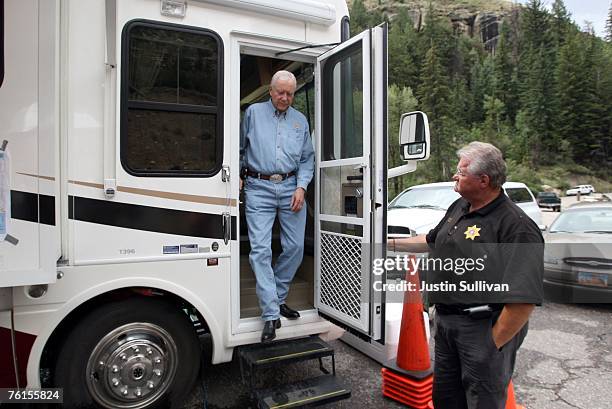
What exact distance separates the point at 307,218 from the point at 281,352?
1.36 metres

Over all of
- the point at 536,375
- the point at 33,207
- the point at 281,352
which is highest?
the point at 33,207

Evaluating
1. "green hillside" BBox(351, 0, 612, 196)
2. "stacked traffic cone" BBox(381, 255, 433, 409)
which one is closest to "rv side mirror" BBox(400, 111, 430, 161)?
"stacked traffic cone" BBox(381, 255, 433, 409)

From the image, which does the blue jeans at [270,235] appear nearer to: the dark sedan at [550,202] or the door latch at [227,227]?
the door latch at [227,227]

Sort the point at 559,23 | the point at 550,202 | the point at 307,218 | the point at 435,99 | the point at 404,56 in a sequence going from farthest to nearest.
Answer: the point at 559,23
the point at 404,56
the point at 435,99
the point at 550,202
the point at 307,218

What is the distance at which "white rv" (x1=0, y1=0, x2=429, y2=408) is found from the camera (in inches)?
90.2

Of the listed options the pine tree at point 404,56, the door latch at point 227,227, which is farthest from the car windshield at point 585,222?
the pine tree at point 404,56

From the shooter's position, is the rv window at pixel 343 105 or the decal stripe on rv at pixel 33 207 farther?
the rv window at pixel 343 105

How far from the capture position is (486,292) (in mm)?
2143

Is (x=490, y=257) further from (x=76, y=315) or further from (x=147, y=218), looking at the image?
(x=76, y=315)

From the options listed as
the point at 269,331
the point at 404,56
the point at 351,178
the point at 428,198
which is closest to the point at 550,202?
the point at 428,198

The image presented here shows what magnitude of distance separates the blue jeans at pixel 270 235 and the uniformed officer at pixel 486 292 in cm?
123

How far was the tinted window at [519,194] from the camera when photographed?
9594 millimetres

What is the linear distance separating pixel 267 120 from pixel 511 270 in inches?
79.1

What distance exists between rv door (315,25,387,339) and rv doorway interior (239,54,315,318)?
374mm
